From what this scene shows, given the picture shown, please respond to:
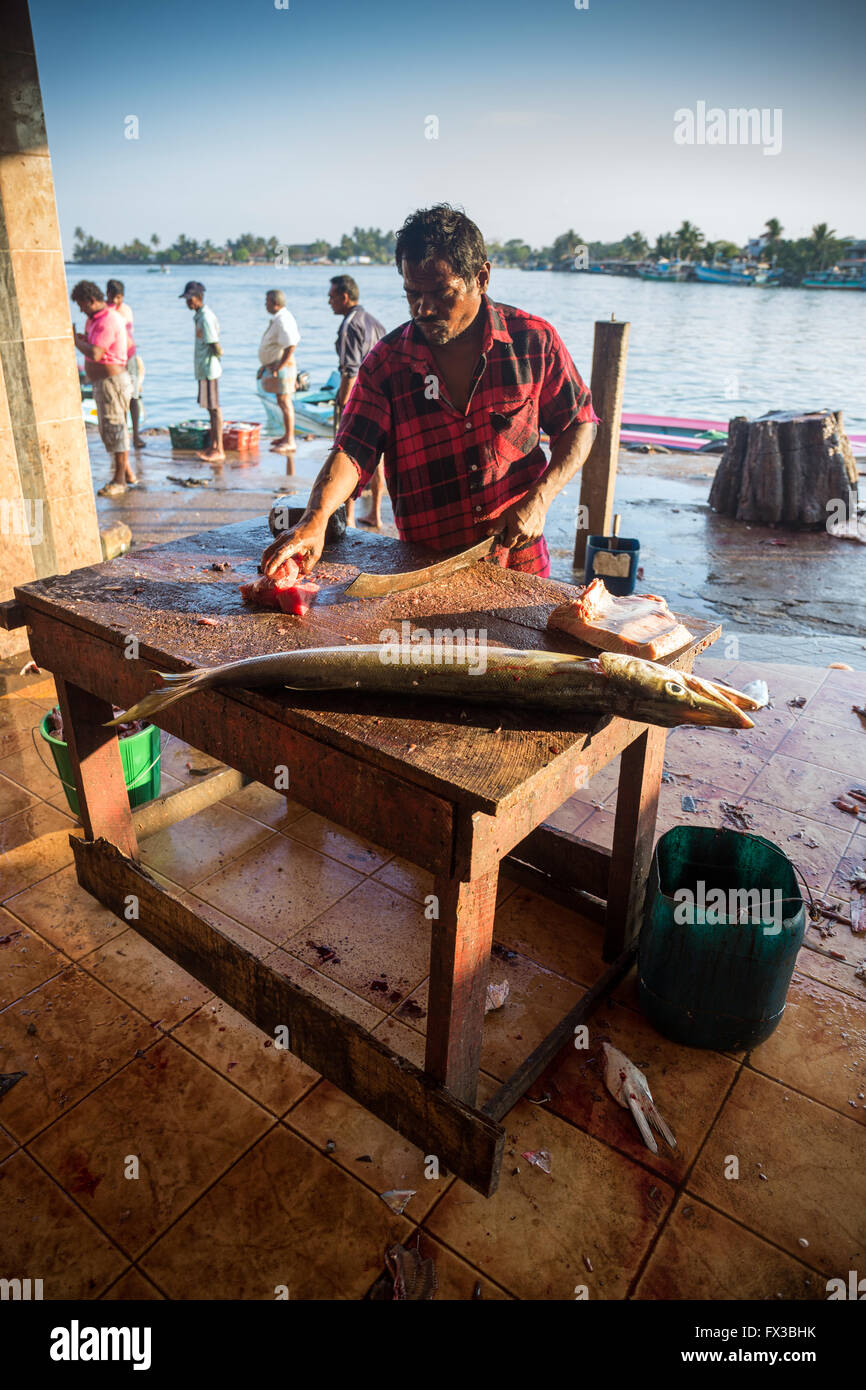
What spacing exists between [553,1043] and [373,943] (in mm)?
842

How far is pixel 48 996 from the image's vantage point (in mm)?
2848

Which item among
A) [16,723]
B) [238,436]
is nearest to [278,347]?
[238,436]

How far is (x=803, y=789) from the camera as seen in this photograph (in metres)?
4.09

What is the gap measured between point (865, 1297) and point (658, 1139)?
59 cm

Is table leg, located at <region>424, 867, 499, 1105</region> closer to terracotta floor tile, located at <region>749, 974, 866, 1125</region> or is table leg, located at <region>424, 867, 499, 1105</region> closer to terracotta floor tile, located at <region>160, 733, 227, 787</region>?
terracotta floor tile, located at <region>749, 974, 866, 1125</region>

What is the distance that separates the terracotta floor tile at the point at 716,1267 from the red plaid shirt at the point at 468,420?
2234 mm

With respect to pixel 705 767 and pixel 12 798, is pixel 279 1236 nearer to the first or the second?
pixel 12 798

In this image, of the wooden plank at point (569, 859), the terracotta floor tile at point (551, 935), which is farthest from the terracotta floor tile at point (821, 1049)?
the wooden plank at point (569, 859)

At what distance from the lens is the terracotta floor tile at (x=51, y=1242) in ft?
6.63

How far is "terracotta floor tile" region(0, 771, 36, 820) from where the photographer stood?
3834 mm

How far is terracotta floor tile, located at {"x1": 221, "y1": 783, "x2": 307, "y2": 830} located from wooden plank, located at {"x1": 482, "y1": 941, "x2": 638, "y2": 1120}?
63.2 inches

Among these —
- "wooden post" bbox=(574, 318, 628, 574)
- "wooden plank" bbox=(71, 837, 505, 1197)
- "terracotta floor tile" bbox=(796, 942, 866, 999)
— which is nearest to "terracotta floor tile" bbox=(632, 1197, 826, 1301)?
"wooden plank" bbox=(71, 837, 505, 1197)

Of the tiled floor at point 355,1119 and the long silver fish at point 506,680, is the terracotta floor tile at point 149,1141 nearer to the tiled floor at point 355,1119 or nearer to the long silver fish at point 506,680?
the tiled floor at point 355,1119
